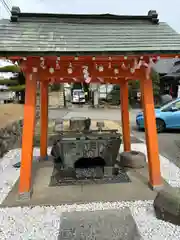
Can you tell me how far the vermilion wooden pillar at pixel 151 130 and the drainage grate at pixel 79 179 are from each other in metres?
0.69

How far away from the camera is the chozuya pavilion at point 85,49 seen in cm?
404

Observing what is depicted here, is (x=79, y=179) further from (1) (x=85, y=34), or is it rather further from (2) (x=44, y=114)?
(1) (x=85, y=34)

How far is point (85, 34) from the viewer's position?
15.3 feet

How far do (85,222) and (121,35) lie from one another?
338 centimetres

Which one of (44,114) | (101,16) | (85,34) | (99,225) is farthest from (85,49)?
(44,114)

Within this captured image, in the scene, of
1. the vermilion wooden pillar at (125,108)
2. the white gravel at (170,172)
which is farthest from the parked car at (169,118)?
the vermilion wooden pillar at (125,108)

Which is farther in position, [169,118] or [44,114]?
[169,118]

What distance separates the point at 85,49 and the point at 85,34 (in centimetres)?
75

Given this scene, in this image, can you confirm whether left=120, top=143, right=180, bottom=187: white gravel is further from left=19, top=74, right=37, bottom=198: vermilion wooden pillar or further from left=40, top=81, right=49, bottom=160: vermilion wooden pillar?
left=40, top=81, right=49, bottom=160: vermilion wooden pillar

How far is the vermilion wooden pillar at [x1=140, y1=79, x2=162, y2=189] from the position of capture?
4742 millimetres

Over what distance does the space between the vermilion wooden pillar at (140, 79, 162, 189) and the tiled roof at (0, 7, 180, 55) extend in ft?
2.70

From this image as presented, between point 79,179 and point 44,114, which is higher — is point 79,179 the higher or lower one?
the lower one

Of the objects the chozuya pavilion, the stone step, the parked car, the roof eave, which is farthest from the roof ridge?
the parked car

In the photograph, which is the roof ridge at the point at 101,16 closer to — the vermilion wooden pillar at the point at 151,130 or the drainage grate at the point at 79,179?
the vermilion wooden pillar at the point at 151,130
